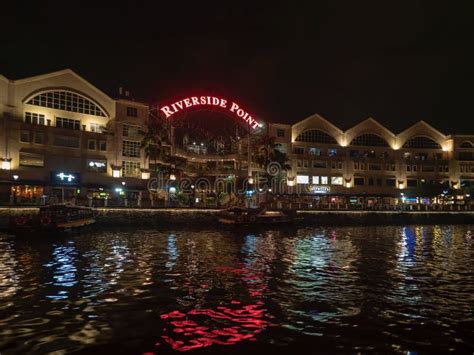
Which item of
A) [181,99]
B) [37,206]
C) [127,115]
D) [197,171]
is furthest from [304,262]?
[197,171]

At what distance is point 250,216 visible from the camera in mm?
57531

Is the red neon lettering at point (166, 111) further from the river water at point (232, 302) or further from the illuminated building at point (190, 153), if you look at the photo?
the river water at point (232, 302)

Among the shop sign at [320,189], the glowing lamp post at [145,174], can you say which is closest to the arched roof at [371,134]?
the shop sign at [320,189]

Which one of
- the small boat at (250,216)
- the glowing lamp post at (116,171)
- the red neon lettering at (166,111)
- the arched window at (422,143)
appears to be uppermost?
the red neon lettering at (166,111)

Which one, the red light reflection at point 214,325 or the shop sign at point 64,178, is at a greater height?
the shop sign at point 64,178

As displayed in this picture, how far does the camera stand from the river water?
504 inches

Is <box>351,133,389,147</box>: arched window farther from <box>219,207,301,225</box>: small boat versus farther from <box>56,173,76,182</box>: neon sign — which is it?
<box>56,173,76,182</box>: neon sign

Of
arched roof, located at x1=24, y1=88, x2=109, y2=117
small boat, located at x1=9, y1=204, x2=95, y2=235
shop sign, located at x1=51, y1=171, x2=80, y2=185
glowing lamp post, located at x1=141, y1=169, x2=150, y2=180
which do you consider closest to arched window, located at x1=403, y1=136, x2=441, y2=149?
glowing lamp post, located at x1=141, y1=169, x2=150, y2=180

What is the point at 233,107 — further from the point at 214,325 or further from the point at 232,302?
the point at 214,325

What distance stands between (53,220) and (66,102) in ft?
108

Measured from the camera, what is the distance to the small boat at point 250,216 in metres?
56.6

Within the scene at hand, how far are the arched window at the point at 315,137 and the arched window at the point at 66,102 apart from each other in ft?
145

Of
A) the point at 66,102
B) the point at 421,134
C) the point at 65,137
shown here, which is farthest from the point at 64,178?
the point at 421,134

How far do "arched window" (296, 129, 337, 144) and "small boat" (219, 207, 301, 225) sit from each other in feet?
121
